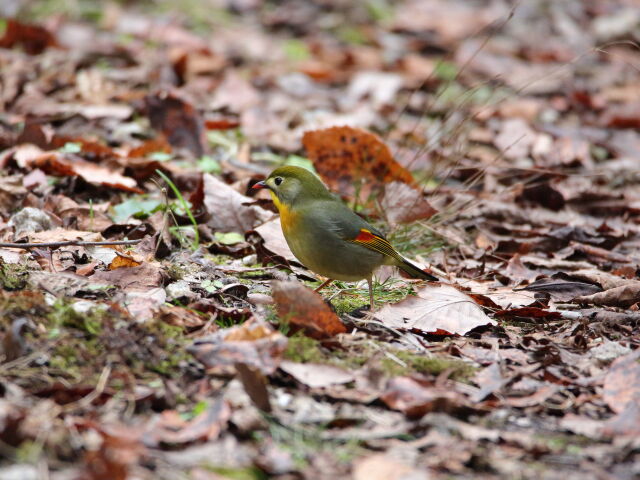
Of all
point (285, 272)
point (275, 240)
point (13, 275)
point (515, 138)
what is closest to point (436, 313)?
point (285, 272)

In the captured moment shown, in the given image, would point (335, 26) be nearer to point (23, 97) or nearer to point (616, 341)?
point (23, 97)

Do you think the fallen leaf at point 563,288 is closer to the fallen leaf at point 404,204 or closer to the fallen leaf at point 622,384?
the fallen leaf at point 404,204

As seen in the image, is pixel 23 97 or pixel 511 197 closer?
pixel 511 197

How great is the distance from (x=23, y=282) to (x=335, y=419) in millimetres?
1765

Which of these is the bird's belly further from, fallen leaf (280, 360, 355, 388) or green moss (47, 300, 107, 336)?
green moss (47, 300, 107, 336)

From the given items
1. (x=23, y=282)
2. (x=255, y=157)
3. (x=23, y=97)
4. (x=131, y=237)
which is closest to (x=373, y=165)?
(x=255, y=157)

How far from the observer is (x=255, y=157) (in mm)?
6832

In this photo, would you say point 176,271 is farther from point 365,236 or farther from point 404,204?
point 404,204

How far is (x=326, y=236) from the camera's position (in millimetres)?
4590

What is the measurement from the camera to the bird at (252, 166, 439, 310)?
4.57 metres

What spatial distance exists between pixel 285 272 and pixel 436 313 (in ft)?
4.14

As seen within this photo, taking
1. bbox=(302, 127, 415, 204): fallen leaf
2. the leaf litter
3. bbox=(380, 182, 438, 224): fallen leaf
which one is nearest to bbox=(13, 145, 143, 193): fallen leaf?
the leaf litter

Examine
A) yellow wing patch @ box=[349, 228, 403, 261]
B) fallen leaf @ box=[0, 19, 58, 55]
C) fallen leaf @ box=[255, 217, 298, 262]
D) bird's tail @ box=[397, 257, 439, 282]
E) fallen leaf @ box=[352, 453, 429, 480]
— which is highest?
fallen leaf @ box=[352, 453, 429, 480]

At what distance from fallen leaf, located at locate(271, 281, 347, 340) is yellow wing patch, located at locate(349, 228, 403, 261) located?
3.45 feet
